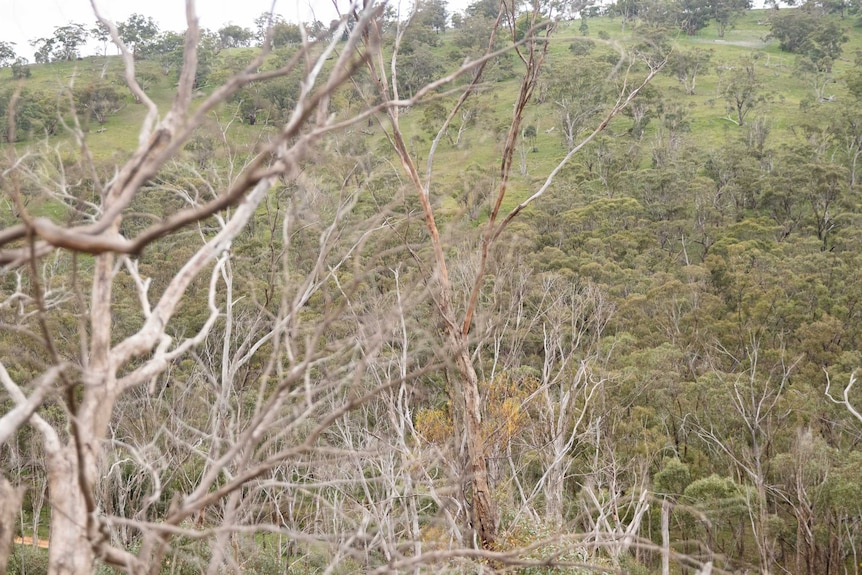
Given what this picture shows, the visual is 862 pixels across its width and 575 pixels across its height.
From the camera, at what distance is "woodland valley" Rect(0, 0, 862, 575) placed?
193 centimetres

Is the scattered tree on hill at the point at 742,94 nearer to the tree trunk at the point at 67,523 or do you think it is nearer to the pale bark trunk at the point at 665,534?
the pale bark trunk at the point at 665,534

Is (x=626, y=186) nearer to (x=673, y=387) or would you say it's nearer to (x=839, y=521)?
(x=673, y=387)

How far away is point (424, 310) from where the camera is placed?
55.2 ft

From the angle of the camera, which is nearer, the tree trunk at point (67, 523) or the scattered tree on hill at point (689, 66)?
the tree trunk at point (67, 523)

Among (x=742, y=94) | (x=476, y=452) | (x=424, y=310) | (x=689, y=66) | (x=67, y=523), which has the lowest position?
(x=424, y=310)

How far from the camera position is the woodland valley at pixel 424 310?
6.33ft

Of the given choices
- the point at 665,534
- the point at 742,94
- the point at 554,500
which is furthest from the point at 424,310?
the point at 742,94

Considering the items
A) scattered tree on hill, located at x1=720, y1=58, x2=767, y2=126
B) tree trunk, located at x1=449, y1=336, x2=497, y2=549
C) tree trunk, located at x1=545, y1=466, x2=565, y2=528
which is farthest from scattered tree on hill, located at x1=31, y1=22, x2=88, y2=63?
scattered tree on hill, located at x1=720, y1=58, x2=767, y2=126

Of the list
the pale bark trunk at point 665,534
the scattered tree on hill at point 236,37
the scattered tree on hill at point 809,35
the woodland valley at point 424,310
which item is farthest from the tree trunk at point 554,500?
the scattered tree on hill at point 236,37

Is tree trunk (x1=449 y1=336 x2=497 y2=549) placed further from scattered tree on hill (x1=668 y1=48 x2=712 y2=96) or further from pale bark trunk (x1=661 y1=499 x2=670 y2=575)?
scattered tree on hill (x1=668 y1=48 x2=712 y2=96)

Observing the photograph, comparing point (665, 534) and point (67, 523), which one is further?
point (665, 534)

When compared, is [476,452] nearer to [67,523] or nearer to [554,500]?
[67,523]

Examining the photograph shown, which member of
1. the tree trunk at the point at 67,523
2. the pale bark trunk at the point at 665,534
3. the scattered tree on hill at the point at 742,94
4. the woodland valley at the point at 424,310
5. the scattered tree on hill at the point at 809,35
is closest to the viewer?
the tree trunk at the point at 67,523

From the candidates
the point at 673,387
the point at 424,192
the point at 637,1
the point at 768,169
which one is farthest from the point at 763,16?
the point at 424,192
